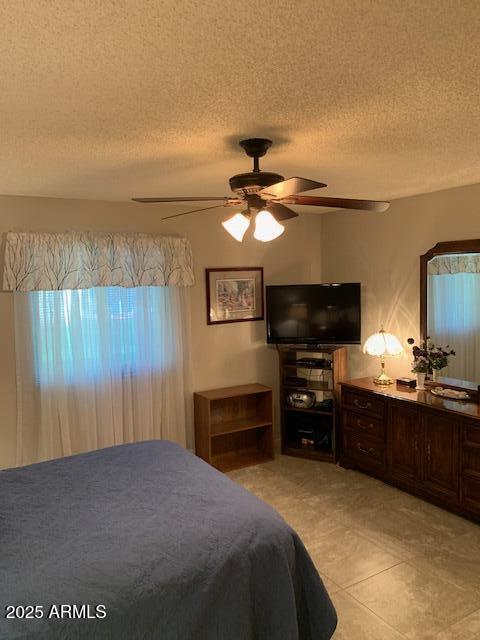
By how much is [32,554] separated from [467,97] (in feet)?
8.34

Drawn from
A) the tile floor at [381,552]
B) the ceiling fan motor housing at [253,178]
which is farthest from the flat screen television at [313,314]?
the ceiling fan motor housing at [253,178]

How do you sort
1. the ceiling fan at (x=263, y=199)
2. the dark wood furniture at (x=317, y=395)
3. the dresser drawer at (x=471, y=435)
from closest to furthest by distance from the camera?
the ceiling fan at (x=263, y=199)
the dresser drawer at (x=471, y=435)
the dark wood furniture at (x=317, y=395)

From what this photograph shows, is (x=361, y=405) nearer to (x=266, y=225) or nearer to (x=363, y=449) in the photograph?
(x=363, y=449)

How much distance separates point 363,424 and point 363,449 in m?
0.22

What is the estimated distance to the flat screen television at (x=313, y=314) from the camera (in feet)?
15.4

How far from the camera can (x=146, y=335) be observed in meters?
4.36

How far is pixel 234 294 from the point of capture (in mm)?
4859

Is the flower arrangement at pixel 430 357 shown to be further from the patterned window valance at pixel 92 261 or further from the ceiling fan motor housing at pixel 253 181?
the ceiling fan motor housing at pixel 253 181

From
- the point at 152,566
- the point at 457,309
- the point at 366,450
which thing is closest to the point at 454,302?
the point at 457,309

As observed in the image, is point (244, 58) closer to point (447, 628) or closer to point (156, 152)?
point (156, 152)

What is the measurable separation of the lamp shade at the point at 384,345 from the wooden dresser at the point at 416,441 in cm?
29

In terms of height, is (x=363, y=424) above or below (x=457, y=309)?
below

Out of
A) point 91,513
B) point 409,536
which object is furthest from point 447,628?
point 91,513

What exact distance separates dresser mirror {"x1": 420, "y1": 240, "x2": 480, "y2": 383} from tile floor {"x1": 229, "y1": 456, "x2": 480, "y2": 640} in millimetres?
1164
